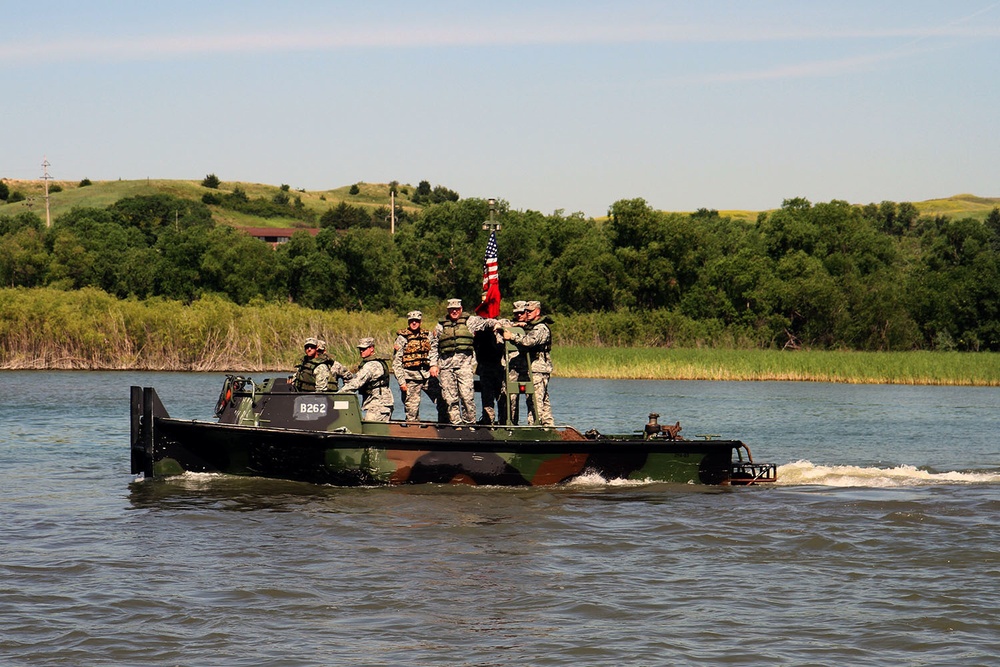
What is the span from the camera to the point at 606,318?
6159 centimetres

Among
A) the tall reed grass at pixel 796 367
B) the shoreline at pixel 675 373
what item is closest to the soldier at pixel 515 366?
the shoreline at pixel 675 373

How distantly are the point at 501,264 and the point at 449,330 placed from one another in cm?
5935

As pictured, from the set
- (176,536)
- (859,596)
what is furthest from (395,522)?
(859,596)

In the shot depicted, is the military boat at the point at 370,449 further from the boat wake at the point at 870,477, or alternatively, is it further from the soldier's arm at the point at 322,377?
the boat wake at the point at 870,477

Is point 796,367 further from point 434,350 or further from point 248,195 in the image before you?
point 248,195

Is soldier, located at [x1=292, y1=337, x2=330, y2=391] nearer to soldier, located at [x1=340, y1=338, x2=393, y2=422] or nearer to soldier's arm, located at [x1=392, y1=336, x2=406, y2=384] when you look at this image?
soldier, located at [x1=340, y1=338, x2=393, y2=422]

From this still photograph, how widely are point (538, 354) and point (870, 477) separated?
18.7 ft

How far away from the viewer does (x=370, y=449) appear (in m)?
15.9

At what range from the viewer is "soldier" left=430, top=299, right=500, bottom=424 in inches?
638

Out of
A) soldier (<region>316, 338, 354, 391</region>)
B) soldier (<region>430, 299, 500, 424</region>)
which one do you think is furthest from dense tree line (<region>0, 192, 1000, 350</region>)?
soldier (<region>316, 338, 354, 391</region>)

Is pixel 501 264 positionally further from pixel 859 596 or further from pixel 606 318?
pixel 859 596

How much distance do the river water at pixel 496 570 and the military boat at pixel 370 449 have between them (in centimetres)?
23

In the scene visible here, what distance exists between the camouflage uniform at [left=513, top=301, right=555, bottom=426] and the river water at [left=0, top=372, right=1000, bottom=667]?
1.11 meters

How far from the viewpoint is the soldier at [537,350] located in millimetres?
15844
